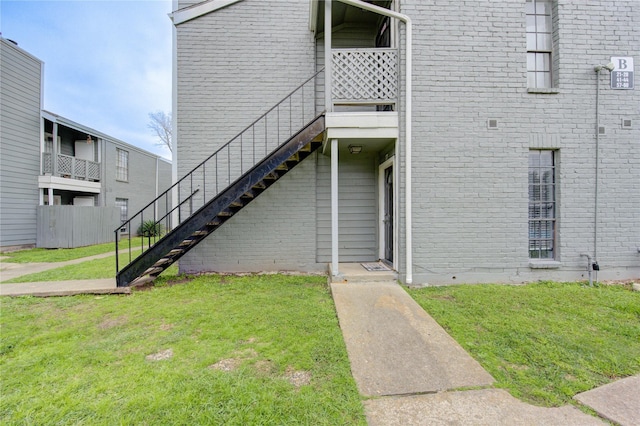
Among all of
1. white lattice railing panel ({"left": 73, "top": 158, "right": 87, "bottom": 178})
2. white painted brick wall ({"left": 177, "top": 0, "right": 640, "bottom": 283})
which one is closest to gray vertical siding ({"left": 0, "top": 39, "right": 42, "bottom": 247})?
white lattice railing panel ({"left": 73, "top": 158, "right": 87, "bottom": 178})

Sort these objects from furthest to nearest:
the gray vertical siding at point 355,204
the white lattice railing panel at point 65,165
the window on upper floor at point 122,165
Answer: the window on upper floor at point 122,165 < the white lattice railing panel at point 65,165 < the gray vertical siding at point 355,204

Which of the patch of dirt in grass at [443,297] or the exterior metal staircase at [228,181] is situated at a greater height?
the exterior metal staircase at [228,181]

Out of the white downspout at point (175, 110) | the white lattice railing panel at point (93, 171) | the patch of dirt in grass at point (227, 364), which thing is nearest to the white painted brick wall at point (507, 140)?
the patch of dirt in grass at point (227, 364)

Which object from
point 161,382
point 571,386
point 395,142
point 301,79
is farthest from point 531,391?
point 301,79

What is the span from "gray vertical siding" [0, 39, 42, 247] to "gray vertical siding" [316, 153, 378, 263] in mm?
11619

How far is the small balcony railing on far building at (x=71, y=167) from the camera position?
11.2 meters

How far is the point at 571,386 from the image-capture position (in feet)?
7.39

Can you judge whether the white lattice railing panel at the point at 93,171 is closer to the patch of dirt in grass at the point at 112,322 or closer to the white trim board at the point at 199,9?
the white trim board at the point at 199,9

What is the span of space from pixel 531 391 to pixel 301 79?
6245mm

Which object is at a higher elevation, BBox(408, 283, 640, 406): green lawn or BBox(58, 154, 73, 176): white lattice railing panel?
BBox(58, 154, 73, 176): white lattice railing panel

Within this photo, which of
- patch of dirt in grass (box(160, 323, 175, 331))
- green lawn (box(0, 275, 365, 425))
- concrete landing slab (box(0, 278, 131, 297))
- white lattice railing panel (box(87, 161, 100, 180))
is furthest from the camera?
white lattice railing panel (box(87, 161, 100, 180))

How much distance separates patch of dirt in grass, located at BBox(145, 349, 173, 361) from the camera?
2753 millimetres

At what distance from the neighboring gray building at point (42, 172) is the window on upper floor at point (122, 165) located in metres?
1.00

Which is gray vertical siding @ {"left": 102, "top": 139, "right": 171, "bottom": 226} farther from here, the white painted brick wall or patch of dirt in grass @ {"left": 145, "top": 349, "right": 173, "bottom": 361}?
the white painted brick wall
